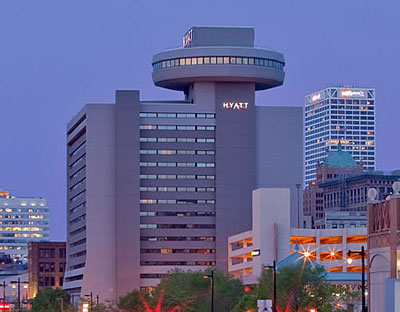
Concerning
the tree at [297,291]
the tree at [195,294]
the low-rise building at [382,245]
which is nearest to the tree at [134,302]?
the tree at [195,294]

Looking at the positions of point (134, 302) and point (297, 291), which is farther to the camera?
point (134, 302)

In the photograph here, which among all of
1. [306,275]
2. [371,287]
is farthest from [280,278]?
[371,287]

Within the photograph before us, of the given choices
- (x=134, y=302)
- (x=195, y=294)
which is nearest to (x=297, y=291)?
(x=195, y=294)

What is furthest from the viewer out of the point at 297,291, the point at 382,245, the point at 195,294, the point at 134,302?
the point at 134,302

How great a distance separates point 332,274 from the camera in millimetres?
184000

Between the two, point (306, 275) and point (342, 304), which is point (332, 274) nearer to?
point (342, 304)

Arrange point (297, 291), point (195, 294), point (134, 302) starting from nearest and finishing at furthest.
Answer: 1. point (297, 291)
2. point (195, 294)
3. point (134, 302)

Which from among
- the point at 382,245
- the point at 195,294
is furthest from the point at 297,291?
the point at 195,294

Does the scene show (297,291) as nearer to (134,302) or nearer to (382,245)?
(382,245)

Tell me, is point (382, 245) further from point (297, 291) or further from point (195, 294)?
point (195, 294)

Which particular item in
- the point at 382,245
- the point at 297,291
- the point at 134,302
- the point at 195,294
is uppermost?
the point at 382,245

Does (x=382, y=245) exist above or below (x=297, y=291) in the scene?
above

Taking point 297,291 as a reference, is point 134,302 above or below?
below

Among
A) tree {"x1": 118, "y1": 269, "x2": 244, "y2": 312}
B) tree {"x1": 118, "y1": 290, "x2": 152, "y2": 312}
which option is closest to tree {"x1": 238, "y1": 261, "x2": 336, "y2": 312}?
tree {"x1": 118, "y1": 269, "x2": 244, "y2": 312}
